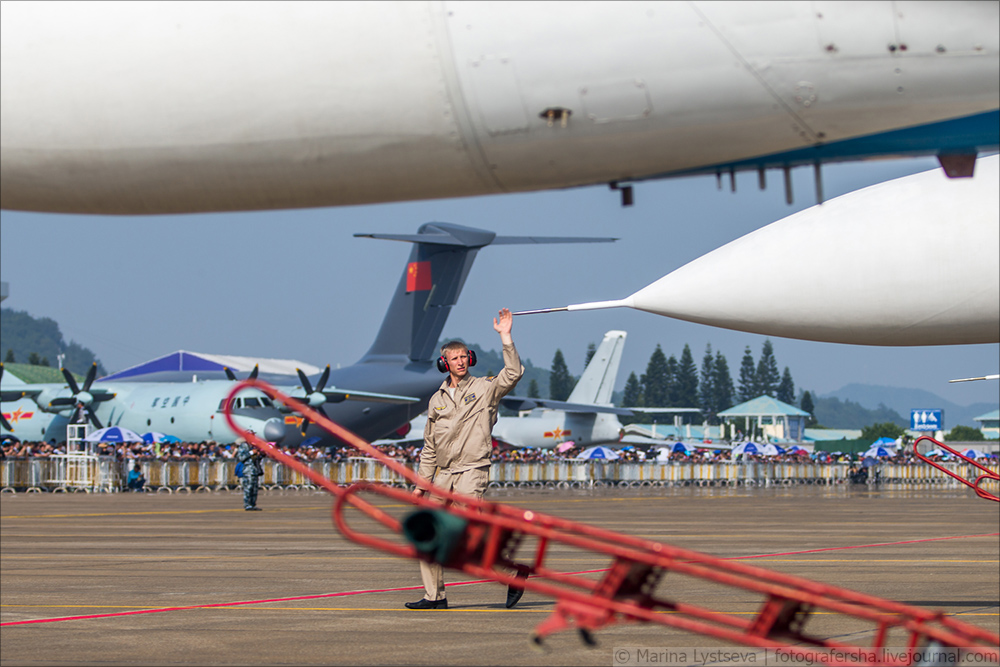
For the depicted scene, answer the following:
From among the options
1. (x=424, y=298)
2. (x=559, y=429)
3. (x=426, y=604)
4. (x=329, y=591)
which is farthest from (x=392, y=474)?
(x=426, y=604)

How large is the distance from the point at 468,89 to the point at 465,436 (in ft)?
14.7

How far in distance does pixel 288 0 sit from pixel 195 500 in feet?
102

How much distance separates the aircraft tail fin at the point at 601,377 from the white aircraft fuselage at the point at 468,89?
69064 millimetres

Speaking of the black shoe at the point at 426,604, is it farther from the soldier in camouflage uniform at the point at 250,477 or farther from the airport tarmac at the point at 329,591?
the soldier in camouflage uniform at the point at 250,477

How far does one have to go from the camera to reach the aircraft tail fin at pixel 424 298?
48.7 m

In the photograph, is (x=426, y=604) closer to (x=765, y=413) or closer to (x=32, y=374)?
(x=32, y=374)

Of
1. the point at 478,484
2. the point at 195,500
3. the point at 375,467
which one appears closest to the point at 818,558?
the point at 478,484

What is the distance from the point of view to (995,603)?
8.70m

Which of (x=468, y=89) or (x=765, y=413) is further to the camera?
(x=765, y=413)

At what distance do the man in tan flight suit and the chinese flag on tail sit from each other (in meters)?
40.9

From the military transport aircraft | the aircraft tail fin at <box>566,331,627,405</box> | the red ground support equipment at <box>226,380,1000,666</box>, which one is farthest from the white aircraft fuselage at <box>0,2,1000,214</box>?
the aircraft tail fin at <box>566,331,627,405</box>

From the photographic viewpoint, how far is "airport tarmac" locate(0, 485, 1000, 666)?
6.68 metres

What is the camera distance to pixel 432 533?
129 inches

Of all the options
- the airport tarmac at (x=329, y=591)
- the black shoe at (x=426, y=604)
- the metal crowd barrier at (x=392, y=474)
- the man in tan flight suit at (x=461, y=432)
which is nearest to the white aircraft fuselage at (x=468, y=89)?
the airport tarmac at (x=329, y=591)
